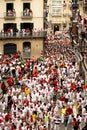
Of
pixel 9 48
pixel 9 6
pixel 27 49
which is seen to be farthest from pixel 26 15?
pixel 9 48

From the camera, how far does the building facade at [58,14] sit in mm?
113375

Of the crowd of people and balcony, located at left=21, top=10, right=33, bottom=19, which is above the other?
balcony, located at left=21, top=10, right=33, bottom=19

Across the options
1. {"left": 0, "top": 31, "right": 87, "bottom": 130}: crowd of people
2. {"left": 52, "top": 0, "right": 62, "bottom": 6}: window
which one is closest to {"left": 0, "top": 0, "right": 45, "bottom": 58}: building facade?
{"left": 0, "top": 31, "right": 87, "bottom": 130}: crowd of people

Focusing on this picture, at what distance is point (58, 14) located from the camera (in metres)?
114

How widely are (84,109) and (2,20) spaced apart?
3156 cm

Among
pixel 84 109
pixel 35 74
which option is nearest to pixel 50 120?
pixel 84 109

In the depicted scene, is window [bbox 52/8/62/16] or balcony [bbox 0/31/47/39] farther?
window [bbox 52/8/62/16]

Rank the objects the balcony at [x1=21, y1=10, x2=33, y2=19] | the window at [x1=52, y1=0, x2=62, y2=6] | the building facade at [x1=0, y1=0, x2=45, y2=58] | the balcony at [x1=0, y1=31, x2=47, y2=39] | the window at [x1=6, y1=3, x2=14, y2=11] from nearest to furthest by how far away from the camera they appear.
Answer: the balcony at [x1=0, y1=31, x2=47, y2=39]
the building facade at [x1=0, y1=0, x2=45, y2=58]
the balcony at [x1=21, y1=10, x2=33, y2=19]
the window at [x1=6, y1=3, x2=14, y2=11]
the window at [x1=52, y1=0, x2=62, y2=6]

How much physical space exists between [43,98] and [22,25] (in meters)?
27.1

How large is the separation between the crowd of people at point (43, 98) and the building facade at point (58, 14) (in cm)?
6700

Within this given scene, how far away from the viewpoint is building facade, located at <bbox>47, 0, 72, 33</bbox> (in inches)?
4464

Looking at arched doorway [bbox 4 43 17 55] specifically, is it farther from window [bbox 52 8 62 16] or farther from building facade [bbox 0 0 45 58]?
window [bbox 52 8 62 16]

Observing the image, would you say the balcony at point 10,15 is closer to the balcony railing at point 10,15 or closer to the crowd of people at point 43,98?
the balcony railing at point 10,15

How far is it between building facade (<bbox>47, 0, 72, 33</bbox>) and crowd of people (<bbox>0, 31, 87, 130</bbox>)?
6700 cm
